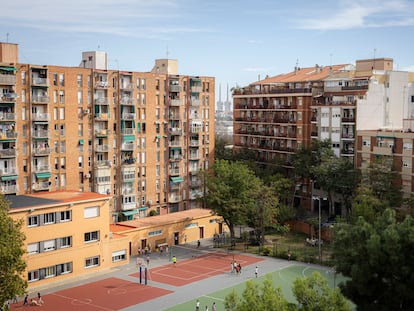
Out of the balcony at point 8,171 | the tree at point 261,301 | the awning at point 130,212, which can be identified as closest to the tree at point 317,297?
the tree at point 261,301

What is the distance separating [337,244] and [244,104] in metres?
65.4

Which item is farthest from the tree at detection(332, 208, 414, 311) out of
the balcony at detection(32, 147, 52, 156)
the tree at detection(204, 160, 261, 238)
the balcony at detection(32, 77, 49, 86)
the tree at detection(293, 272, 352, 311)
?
the balcony at detection(32, 77, 49, 86)

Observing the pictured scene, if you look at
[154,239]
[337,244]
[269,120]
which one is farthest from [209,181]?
[337,244]

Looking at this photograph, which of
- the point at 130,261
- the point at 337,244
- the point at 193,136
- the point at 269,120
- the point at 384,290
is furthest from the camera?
the point at 269,120

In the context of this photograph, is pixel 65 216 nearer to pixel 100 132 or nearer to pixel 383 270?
pixel 100 132

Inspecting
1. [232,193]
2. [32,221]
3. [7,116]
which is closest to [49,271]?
[32,221]

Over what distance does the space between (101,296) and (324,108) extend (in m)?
45.6

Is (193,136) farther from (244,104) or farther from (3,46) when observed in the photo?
(3,46)

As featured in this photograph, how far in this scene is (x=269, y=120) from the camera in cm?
9475

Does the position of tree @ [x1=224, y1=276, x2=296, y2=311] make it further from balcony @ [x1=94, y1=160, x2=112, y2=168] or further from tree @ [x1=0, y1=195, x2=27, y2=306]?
balcony @ [x1=94, y1=160, x2=112, y2=168]

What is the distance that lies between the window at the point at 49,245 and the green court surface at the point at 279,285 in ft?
45.2

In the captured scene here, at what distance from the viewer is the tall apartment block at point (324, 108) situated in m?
82.0

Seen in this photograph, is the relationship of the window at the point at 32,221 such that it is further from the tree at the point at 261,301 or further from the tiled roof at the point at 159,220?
the tree at the point at 261,301

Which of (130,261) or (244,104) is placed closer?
(130,261)
